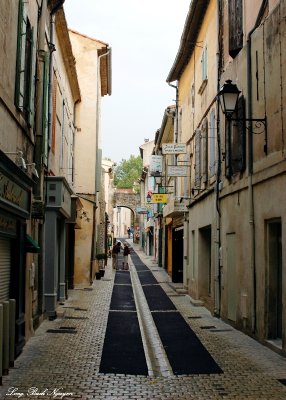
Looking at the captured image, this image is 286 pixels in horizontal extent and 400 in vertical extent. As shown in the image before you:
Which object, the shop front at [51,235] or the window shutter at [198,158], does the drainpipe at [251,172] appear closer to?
the shop front at [51,235]

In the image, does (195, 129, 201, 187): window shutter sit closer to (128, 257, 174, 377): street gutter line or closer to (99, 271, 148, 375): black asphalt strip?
(128, 257, 174, 377): street gutter line

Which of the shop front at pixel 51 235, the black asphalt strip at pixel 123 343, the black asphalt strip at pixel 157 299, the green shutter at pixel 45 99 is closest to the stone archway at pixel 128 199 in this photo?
the black asphalt strip at pixel 157 299

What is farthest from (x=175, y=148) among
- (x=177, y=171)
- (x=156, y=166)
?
(x=156, y=166)

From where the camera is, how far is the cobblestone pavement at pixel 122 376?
638cm

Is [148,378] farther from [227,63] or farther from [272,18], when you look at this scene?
[227,63]

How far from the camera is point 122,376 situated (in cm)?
719

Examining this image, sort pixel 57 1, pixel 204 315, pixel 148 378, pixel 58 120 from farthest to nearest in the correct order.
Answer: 1. pixel 58 120
2. pixel 204 315
3. pixel 57 1
4. pixel 148 378

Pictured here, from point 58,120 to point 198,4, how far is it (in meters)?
5.21

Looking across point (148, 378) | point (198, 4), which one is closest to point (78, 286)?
point (198, 4)

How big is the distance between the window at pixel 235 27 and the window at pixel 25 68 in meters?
4.42

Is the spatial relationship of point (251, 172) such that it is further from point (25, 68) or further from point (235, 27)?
point (25, 68)

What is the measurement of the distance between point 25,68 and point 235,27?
4.99 meters

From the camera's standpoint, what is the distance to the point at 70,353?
8672 mm

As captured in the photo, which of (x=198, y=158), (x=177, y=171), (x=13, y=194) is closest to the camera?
(x=13, y=194)
